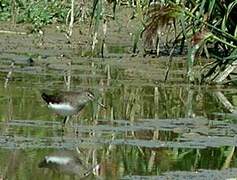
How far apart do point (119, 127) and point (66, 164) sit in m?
1.47

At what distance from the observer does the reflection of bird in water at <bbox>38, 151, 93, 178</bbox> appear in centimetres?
662

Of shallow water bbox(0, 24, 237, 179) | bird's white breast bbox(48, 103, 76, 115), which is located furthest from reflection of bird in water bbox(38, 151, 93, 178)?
bird's white breast bbox(48, 103, 76, 115)

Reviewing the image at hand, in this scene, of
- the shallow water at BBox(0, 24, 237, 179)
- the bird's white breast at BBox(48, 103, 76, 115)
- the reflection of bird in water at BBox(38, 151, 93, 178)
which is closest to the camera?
the reflection of bird in water at BBox(38, 151, 93, 178)

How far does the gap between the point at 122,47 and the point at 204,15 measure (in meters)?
3.89

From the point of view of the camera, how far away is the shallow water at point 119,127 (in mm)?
6738

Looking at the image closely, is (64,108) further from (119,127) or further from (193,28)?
(193,28)

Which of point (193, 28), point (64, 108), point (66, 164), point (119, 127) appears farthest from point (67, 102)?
point (193, 28)

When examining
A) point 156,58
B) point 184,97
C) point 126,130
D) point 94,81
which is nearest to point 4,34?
point 156,58

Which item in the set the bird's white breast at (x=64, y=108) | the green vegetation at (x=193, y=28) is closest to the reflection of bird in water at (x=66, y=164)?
the bird's white breast at (x=64, y=108)

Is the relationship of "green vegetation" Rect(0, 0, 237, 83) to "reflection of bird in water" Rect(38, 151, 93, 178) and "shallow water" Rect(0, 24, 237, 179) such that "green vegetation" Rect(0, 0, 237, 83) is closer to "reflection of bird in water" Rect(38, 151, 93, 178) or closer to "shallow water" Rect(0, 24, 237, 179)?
"shallow water" Rect(0, 24, 237, 179)

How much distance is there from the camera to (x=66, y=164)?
6.82m

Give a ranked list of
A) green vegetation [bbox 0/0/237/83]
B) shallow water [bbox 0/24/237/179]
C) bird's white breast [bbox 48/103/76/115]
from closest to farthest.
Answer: shallow water [bbox 0/24/237/179], bird's white breast [bbox 48/103/76/115], green vegetation [bbox 0/0/237/83]

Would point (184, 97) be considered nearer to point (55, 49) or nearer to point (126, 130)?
point (126, 130)

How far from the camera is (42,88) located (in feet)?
34.2
